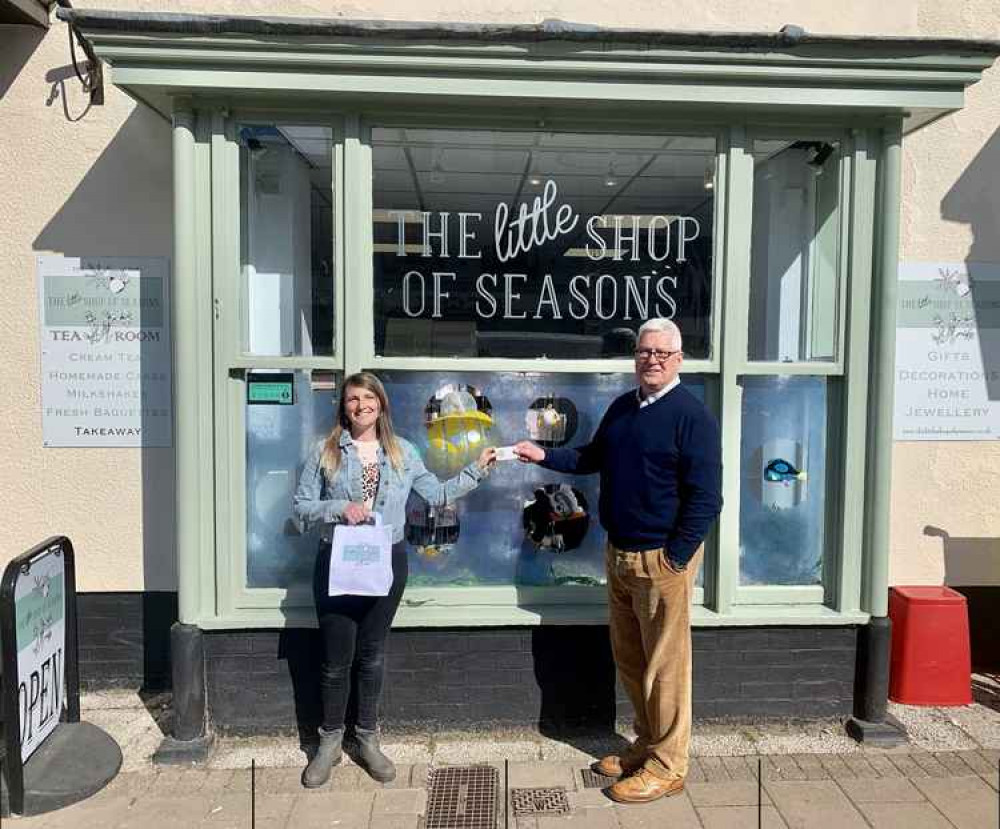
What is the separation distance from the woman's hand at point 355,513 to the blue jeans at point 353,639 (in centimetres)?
22

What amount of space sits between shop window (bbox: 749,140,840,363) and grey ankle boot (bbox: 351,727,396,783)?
2552mm

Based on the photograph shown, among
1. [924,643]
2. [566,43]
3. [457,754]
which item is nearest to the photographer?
[566,43]

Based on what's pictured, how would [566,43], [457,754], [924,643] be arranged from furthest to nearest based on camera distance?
Answer: [924,643] → [457,754] → [566,43]

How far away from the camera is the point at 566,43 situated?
338cm

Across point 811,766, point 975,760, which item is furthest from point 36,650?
point 975,760

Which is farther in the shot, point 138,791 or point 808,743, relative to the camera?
point 808,743

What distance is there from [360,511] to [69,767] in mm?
1641

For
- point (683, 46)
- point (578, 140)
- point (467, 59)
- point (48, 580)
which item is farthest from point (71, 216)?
point (683, 46)

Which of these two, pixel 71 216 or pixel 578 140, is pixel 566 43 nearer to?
pixel 578 140

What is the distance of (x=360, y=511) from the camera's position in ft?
10.9

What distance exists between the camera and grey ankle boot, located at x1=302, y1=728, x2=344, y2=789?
3441 millimetres

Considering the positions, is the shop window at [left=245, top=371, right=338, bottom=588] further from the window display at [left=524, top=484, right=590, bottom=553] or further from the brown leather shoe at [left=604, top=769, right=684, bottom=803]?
the brown leather shoe at [left=604, top=769, right=684, bottom=803]

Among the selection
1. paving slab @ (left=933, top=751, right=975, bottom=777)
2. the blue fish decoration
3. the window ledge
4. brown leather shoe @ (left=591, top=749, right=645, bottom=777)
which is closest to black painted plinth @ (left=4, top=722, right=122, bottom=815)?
the window ledge

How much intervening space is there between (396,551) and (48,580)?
1482 millimetres
